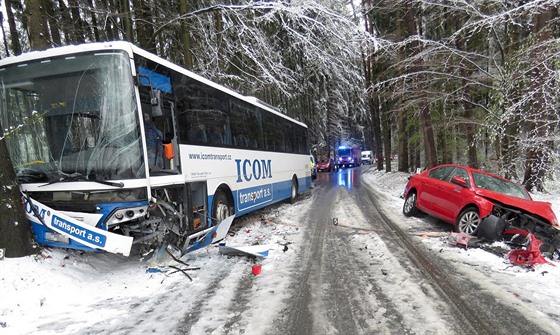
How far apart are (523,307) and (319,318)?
8.07ft

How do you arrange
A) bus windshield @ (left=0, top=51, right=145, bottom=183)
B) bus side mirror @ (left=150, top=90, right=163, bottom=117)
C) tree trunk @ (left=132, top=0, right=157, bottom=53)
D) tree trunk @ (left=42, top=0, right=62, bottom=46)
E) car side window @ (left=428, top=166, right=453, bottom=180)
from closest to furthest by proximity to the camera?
bus windshield @ (left=0, top=51, right=145, bottom=183), bus side mirror @ (left=150, top=90, right=163, bottom=117), car side window @ (left=428, top=166, right=453, bottom=180), tree trunk @ (left=42, top=0, right=62, bottom=46), tree trunk @ (left=132, top=0, right=157, bottom=53)

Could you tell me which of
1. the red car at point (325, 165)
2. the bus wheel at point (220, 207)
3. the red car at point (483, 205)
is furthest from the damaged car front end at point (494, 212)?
the red car at point (325, 165)

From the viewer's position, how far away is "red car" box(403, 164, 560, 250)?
6680 mm

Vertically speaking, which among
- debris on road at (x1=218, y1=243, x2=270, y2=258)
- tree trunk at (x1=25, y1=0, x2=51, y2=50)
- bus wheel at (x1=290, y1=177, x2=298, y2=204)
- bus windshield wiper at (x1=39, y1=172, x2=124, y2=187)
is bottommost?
debris on road at (x1=218, y1=243, x2=270, y2=258)

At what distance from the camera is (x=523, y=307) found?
4.18 m

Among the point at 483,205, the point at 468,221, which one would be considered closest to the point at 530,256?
the point at 483,205

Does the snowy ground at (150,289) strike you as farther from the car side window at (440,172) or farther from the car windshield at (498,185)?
the car side window at (440,172)

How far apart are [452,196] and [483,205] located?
1046 millimetres

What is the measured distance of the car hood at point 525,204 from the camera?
22.3 ft

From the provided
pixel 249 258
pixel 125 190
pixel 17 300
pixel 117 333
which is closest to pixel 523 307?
pixel 249 258

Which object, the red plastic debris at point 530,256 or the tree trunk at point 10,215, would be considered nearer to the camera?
the tree trunk at point 10,215

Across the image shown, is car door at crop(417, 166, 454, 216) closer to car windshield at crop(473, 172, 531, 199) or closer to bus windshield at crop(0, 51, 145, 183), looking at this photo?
car windshield at crop(473, 172, 531, 199)

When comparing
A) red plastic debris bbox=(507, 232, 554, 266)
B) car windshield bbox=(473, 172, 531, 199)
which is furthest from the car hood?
red plastic debris bbox=(507, 232, 554, 266)

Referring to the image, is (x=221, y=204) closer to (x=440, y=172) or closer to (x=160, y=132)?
(x=160, y=132)
